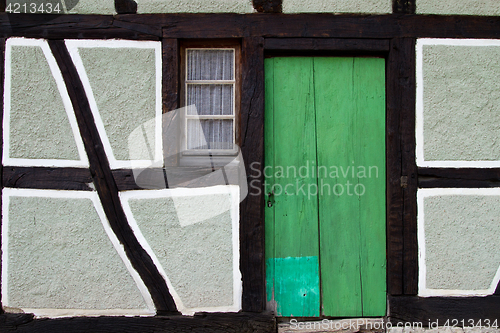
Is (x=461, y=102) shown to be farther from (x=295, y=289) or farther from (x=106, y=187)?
(x=106, y=187)

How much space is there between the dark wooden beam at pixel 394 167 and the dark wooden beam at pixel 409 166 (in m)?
0.02

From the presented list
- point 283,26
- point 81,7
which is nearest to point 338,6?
point 283,26

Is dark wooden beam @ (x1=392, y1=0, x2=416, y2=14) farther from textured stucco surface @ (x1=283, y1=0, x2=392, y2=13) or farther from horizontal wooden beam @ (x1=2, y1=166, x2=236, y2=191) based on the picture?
horizontal wooden beam @ (x1=2, y1=166, x2=236, y2=191)

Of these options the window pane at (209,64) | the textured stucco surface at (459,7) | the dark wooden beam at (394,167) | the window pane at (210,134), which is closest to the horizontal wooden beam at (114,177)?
the window pane at (210,134)

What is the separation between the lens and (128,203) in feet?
7.73

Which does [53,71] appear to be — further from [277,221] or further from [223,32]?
[277,221]

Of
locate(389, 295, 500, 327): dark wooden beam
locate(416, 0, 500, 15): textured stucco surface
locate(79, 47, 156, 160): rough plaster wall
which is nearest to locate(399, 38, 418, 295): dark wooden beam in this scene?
locate(389, 295, 500, 327): dark wooden beam

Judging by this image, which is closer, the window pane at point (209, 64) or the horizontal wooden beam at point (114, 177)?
the horizontal wooden beam at point (114, 177)

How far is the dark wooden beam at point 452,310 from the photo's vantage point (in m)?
2.35

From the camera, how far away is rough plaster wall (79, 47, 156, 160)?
93.6 inches

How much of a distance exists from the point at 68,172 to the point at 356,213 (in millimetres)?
2142

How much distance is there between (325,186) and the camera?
2469mm

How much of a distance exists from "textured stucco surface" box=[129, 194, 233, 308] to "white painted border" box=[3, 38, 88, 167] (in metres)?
0.56

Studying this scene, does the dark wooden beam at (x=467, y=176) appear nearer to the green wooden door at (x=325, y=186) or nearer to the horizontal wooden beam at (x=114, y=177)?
the green wooden door at (x=325, y=186)
